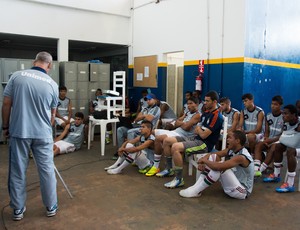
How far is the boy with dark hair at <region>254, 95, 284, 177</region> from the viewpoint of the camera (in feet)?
13.0

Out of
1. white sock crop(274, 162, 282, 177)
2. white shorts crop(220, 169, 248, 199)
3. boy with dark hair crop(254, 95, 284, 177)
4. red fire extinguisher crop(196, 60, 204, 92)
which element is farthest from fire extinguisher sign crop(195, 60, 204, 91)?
white shorts crop(220, 169, 248, 199)

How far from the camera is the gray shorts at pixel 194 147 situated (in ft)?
11.5

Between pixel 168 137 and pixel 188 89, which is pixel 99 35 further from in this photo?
pixel 168 137

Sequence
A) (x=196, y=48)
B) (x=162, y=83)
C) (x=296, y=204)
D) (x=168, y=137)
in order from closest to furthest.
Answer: (x=296, y=204) → (x=168, y=137) → (x=196, y=48) → (x=162, y=83)

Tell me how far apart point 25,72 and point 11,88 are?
0.59ft

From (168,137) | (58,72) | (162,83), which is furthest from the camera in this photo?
(162,83)

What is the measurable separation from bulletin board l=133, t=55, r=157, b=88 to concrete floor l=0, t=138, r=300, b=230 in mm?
3702

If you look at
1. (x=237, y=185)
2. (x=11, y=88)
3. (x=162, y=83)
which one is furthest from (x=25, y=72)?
(x=162, y=83)

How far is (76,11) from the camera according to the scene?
7000 millimetres

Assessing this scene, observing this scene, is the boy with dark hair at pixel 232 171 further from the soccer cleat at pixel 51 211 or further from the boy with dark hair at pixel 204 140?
the soccer cleat at pixel 51 211

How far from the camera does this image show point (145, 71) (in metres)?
7.45

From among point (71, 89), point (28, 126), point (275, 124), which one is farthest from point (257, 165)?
point (71, 89)

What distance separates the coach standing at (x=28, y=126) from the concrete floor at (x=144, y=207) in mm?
251

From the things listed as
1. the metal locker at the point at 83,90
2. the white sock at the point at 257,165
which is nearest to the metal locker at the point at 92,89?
the metal locker at the point at 83,90
